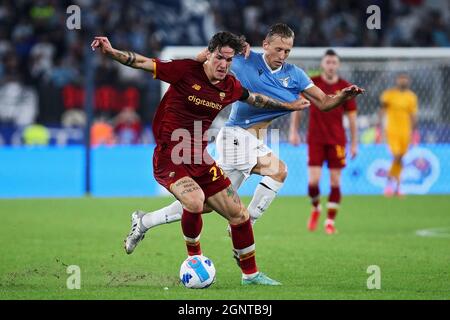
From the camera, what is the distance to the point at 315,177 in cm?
1291

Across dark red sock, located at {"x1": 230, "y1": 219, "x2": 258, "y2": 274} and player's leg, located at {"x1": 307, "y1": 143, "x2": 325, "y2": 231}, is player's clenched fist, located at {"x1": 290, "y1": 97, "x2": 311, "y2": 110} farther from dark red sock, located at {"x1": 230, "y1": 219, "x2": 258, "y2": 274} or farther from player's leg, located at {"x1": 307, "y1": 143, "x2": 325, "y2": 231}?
player's leg, located at {"x1": 307, "y1": 143, "x2": 325, "y2": 231}

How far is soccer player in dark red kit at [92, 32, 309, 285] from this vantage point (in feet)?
26.3

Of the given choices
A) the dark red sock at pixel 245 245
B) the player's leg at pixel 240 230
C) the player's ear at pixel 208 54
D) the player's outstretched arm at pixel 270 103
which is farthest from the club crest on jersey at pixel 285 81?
the dark red sock at pixel 245 245

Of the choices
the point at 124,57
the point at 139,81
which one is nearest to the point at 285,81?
the point at 124,57

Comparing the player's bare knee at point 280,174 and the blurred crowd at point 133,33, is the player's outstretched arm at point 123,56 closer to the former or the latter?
the player's bare knee at point 280,174

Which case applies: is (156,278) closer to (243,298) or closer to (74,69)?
(243,298)

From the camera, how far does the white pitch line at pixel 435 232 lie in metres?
12.2

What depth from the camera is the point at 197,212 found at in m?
8.03

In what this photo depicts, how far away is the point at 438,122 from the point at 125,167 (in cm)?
568

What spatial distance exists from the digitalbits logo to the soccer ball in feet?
33.9

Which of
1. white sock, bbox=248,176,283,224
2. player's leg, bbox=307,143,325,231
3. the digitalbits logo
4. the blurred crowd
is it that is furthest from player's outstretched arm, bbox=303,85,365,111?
the blurred crowd

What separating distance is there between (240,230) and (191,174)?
612 mm

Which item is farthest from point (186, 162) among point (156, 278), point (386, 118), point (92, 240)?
point (386, 118)

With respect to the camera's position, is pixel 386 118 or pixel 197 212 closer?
pixel 197 212
